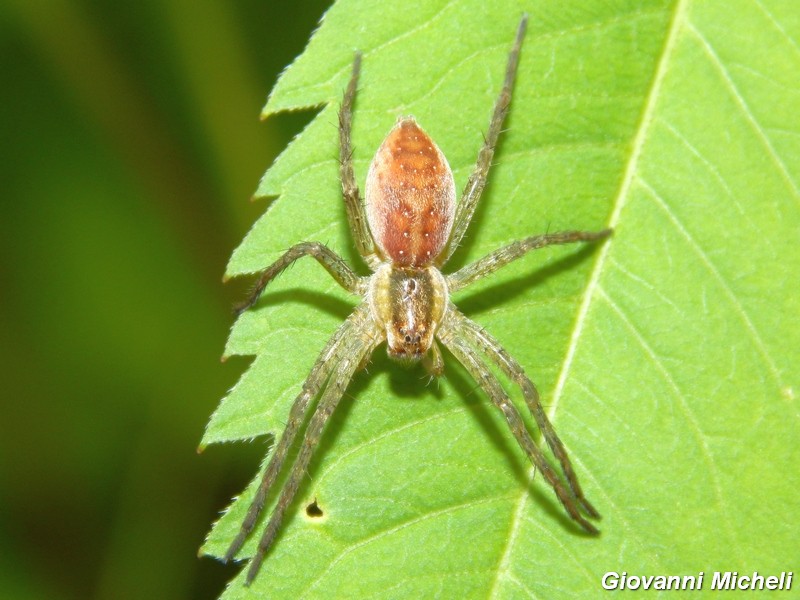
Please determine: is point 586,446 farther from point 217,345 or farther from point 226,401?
point 217,345

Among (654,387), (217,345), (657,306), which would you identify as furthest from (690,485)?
(217,345)

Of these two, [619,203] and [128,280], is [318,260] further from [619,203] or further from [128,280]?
[128,280]

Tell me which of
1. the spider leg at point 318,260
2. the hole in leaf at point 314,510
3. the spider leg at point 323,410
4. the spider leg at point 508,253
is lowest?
the hole in leaf at point 314,510

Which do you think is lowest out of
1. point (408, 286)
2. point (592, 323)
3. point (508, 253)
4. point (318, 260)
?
point (592, 323)

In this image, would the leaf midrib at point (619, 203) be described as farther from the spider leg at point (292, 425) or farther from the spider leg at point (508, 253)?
the spider leg at point (292, 425)

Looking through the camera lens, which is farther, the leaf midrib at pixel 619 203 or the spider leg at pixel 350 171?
the spider leg at pixel 350 171

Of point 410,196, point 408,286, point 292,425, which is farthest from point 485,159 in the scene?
point 292,425

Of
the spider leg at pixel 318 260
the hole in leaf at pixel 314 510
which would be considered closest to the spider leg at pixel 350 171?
the spider leg at pixel 318 260
